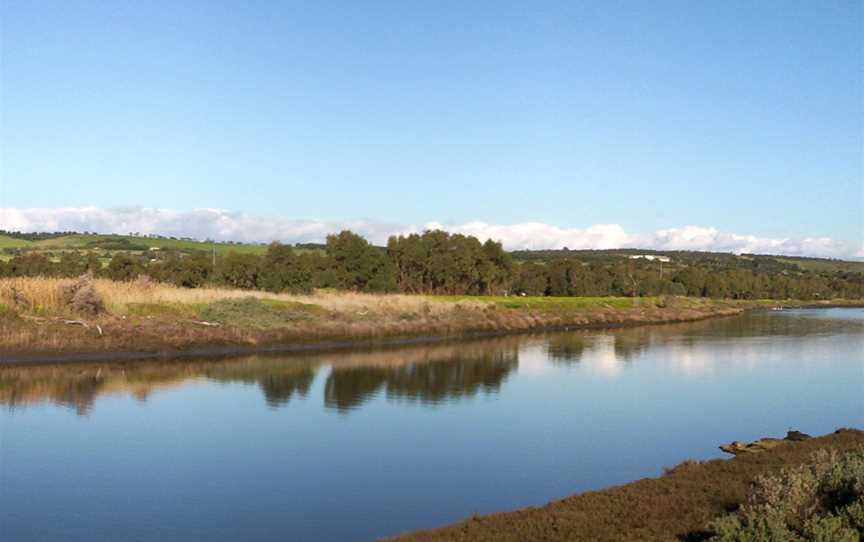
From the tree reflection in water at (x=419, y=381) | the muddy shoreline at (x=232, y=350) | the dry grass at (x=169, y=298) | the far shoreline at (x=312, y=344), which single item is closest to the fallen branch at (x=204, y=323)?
the far shoreline at (x=312, y=344)

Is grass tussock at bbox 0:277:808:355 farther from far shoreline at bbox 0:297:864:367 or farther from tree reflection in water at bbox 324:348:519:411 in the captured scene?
tree reflection in water at bbox 324:348:519:411

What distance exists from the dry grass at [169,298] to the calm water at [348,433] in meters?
5.02

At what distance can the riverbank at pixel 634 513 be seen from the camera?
32.0 ft

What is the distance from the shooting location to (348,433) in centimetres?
1916

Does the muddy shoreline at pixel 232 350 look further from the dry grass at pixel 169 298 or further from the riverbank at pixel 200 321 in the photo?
the dry grass at pixel 169 298

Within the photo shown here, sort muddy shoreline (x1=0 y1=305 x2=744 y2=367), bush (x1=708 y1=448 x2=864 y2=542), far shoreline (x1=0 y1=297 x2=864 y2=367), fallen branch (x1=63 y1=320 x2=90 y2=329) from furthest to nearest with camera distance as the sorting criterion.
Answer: fallen branch (x1=63 y1=320 x2=90 y2=329) < far shoreline (x1=0 y1=297 x2=864 y2=367) < muddy shoreline (x1=0 y1=305 x2=744 y2=367) < bush (x1=708 y1=448 x2=864 y2=542)

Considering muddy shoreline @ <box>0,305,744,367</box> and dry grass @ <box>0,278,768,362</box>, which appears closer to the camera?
muddy shoreline @ <box>0,305,744,367</box>

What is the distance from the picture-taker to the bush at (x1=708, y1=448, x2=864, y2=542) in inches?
310

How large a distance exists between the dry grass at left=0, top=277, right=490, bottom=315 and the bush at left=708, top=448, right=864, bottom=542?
27.8 m

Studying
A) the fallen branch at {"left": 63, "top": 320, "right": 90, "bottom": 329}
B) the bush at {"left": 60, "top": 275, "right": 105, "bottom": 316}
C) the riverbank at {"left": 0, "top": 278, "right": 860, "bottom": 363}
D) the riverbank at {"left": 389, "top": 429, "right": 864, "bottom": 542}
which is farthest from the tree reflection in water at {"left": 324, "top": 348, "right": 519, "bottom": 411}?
the riverbank at {"left": 389, "top": 429, "right": 864, "bottom": 542}

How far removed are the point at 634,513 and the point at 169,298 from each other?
28296mm

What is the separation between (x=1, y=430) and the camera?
720 inches

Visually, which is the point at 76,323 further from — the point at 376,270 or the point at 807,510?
the point at 376,270

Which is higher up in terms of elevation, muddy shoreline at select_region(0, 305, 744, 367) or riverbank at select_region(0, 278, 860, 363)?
riverbank at select_region(0, 278, 860, 363)
